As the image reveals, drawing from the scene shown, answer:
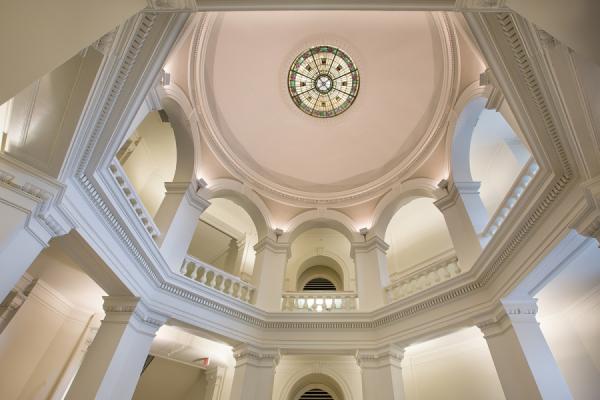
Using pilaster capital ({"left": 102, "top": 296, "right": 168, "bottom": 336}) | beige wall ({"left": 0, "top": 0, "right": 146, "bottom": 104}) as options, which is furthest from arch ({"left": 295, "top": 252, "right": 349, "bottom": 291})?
beige wall ({"left": 0, "top": 0, "right": 146, "bottom": 104})

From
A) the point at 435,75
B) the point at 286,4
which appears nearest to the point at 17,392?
the point at 286,4

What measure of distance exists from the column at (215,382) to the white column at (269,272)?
9.84ft

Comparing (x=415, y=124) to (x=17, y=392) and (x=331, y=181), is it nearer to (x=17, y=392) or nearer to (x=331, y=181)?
(x=331, y=181)

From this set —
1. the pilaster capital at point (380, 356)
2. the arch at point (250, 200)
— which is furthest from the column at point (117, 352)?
the pilaster capital at point (380, 356)

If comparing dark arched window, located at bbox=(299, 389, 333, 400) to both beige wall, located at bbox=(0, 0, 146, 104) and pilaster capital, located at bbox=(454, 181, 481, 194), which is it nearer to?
pilaster capital, located at bbox=(454, 181, 481, 194)

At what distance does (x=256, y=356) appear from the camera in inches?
277

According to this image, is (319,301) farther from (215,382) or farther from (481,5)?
(481,5)

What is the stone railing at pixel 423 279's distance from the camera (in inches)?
273

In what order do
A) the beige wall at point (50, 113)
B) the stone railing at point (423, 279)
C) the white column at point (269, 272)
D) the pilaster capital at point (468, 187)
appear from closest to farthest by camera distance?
the beige wall at point (50, 113) → the stone railing at point (423, 279) → the pilaster capital at point (468, 187) → the white column at point (269, 272)

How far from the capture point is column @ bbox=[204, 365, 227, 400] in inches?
349

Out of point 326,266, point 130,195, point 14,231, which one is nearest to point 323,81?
point 130,195

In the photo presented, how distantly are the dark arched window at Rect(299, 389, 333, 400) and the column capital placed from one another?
6.20 meters

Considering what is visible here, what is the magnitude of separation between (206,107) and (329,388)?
8738 millimetres

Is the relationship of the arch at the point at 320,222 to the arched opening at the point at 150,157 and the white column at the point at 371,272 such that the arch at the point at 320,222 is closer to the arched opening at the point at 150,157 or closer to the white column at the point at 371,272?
the white column at the point at 371,272
